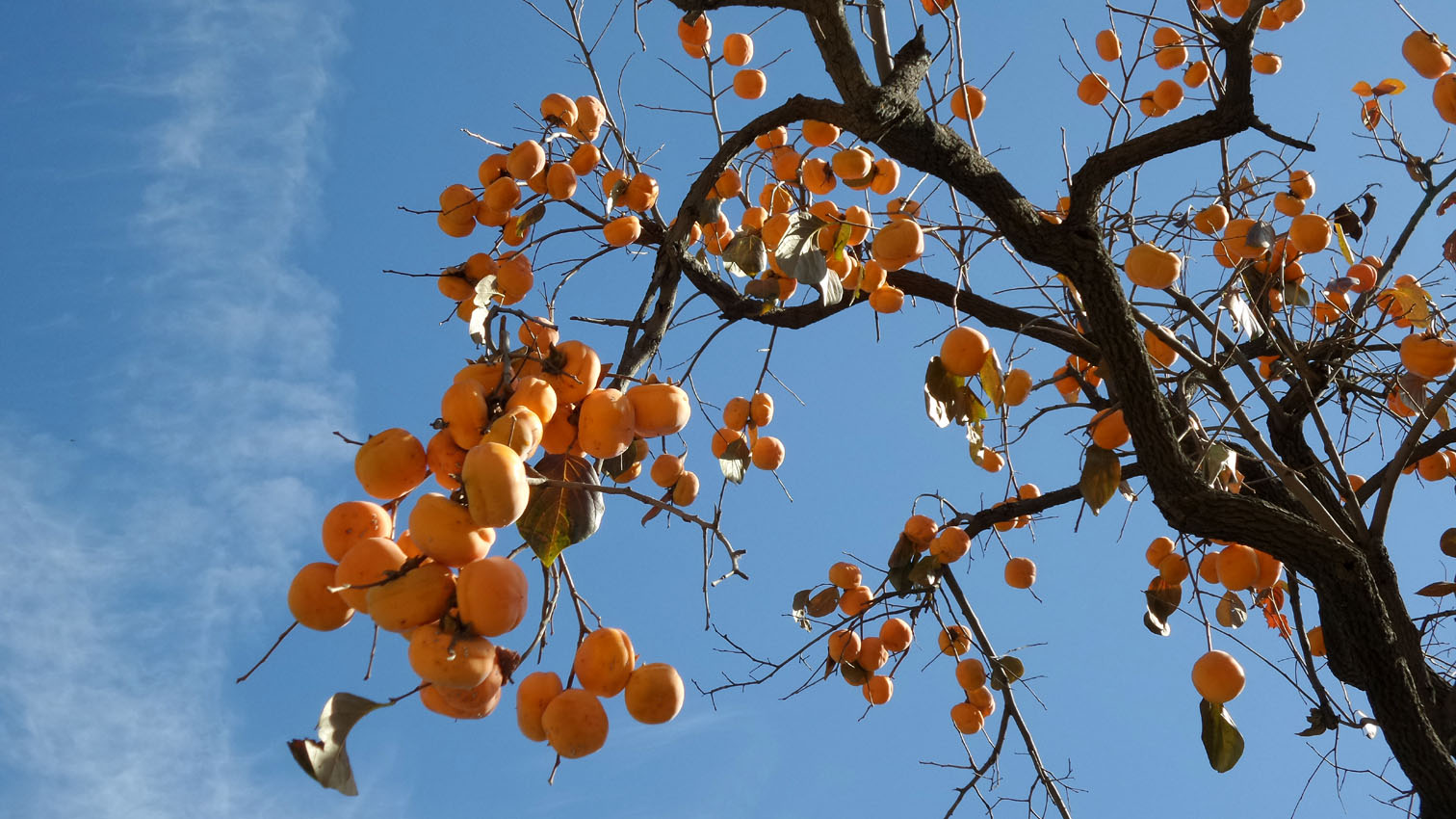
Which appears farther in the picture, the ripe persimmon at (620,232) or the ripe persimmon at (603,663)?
the ripe persimmon at (620,232)

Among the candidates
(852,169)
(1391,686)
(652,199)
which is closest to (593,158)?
(652,199)

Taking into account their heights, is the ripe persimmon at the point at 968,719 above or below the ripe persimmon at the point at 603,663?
above

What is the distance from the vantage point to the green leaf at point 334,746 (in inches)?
35.4

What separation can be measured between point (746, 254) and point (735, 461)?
66cm

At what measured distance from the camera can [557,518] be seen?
108 cm

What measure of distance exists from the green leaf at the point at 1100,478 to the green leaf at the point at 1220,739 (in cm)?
51

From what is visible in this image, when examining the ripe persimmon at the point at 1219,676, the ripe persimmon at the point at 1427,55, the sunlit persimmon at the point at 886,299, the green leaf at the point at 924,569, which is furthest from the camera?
the green leaf at the point at 924,569

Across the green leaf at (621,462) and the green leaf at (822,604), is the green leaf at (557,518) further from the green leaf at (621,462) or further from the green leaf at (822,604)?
the green leaf at (822,604)

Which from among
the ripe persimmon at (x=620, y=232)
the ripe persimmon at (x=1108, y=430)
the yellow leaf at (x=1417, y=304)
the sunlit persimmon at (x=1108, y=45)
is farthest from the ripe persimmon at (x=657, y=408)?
the sunlit persimmon at (x=1108, y=45)

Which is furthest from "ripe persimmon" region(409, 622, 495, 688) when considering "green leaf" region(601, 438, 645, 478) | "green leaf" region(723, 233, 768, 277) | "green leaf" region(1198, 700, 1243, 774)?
"green leaf" region(1198, 700, 1243, 774)

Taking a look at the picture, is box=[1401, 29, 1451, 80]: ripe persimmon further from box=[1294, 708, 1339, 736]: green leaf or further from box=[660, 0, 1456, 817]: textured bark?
box=[1294, 708, 1339, 736]: green leaf

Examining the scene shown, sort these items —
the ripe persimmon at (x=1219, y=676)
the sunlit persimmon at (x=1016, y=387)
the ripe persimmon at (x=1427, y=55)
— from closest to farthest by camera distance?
1. the ripe persimmon at (x=1219, y=676)
2. the sunlit persimmon at (x=1016, y=387)
3. the ripe persimmon at (x=1427, y=55)

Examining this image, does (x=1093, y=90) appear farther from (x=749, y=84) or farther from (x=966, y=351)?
(x=966, y=351)

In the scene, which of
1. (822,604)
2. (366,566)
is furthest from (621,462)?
(822,604)
